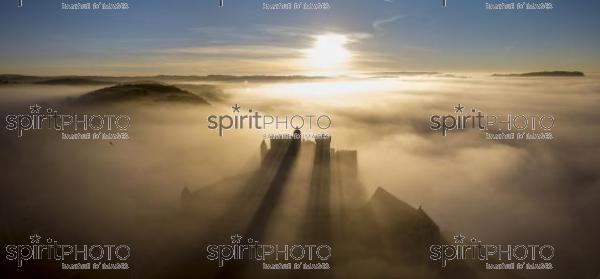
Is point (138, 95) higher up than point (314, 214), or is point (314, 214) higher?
point (138, 95)

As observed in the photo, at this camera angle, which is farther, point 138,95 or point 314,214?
point 138,95

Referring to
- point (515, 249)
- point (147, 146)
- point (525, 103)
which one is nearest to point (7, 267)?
point (147, 146)

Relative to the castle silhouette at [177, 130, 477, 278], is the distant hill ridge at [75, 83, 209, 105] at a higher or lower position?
higher

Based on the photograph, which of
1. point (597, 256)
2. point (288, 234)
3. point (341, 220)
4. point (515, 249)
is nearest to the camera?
point (515, 249)

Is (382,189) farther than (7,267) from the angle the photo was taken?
Yes

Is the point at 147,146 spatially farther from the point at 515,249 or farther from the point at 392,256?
the point at 515,249

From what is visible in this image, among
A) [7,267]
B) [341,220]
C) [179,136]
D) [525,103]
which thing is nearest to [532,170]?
[525,103]

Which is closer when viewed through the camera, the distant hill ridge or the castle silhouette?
the castle silhouette

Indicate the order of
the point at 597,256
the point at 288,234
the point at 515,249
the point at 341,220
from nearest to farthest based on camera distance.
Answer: the point at 515,249 → the point at 597,256 → the point at 288,234 → the point at 341,220

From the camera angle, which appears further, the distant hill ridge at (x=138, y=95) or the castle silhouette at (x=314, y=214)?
the distant hill ridge at (x=138, y=95)

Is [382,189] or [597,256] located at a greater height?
[382,189]

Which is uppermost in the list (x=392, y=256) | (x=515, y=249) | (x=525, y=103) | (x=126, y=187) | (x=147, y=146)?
(x=525, y=103)
